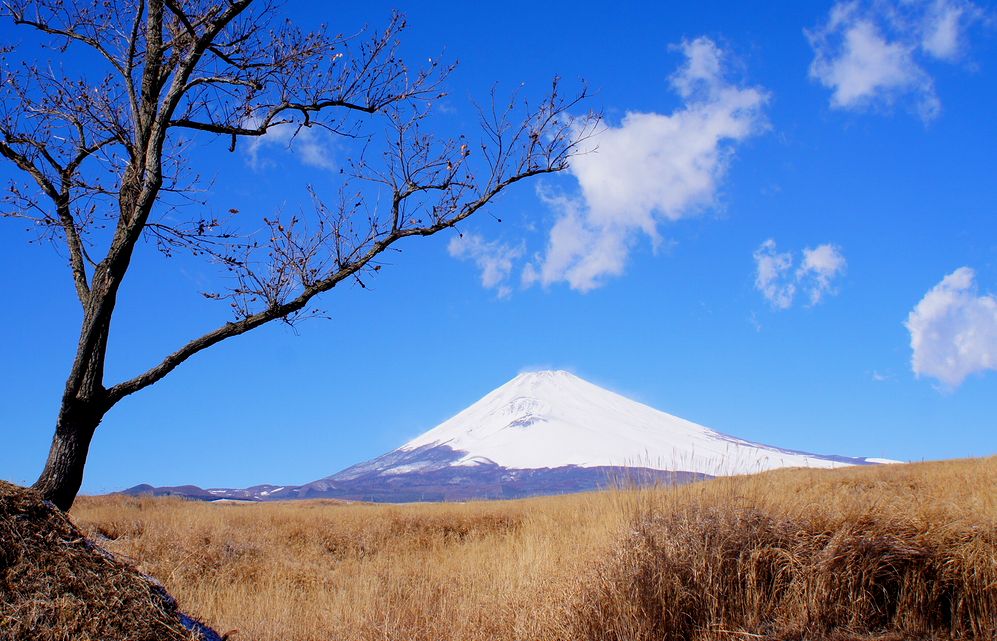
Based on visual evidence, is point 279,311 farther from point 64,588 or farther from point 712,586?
point 712,586

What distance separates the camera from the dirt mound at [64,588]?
13.1 feet

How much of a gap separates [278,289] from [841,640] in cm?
578

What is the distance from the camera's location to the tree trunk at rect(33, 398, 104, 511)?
535 centimetres

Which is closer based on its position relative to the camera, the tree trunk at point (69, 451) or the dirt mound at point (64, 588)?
the dirt mound at point (64, 588)

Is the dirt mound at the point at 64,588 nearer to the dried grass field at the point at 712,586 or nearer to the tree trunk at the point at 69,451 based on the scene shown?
the tree trunk at the point at 69,451

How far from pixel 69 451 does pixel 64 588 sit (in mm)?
1580

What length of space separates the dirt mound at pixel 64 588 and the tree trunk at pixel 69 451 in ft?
1.80

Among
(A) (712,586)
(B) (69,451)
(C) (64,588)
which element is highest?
(B) (69,451)

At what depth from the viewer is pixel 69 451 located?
549 centimetres

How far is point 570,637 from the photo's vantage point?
21.0 ft

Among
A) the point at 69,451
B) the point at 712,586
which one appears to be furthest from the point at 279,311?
the point at 712,586

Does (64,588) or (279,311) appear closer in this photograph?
(64,588)

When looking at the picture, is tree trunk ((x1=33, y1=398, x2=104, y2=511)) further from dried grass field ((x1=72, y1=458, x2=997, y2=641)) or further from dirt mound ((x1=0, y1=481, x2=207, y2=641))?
dried grass field ((x1=72, y1=458, x2=997, y2=641))

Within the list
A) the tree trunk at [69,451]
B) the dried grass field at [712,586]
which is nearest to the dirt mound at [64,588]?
the tree trunk at [69,451]
